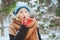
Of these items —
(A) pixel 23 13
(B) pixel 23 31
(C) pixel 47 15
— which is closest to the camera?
(B) pixel 23 31

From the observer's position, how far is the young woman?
1.44 meters

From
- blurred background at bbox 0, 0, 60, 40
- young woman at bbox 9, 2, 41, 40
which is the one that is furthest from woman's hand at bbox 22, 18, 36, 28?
blurred background at bbox 0, 0, 60, 40

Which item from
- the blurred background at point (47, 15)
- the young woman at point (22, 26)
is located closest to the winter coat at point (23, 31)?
the young woman at point (22, 26)

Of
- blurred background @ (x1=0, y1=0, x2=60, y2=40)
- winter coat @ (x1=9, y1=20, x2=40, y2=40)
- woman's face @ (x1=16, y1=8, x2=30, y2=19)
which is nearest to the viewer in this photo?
winter coat @ (x1=9, y1=20, x2=40, y2=40)

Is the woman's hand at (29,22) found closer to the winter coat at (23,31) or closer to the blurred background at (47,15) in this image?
the winter coat at (23,31)

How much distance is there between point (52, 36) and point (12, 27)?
565mm

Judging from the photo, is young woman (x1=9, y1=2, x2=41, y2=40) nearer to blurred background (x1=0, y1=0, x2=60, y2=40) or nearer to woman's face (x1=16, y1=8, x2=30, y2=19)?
woman's face (x1=16, y1=8, x2=30, y2=19)

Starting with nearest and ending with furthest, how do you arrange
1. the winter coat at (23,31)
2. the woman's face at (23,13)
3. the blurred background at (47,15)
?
the winter coat at (23,31) < the woman's face at (23,13) < the blurred background at (47,15)

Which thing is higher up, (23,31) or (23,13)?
(23,13)

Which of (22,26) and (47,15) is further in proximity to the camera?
(47,15)

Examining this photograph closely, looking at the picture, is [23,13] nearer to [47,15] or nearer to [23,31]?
[23,31]

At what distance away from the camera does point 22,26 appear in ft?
4.65

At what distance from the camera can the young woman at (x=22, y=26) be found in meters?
1.44

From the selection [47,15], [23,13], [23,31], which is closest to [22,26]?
[23,31]
